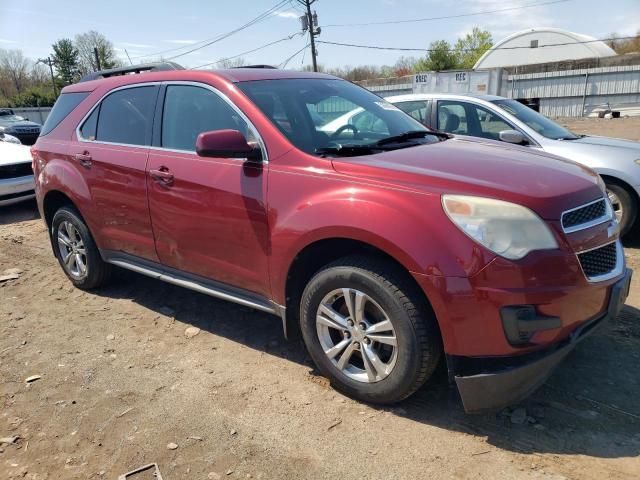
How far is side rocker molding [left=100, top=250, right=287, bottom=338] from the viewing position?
10.8 ft

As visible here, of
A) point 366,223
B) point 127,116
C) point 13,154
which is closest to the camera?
point 366,223

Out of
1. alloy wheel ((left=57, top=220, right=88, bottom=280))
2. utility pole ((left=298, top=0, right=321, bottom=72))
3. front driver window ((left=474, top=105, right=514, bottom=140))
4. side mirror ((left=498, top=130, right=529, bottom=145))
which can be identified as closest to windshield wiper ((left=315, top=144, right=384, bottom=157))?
alloy wheel ((left=57, top=220, right=88, bottom=280))

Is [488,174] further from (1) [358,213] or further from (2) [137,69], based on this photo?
(2) [137,69]

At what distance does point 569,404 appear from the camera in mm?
2867

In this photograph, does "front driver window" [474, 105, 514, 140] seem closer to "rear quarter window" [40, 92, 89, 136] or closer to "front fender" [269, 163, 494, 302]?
"front fender" [269, 163, 494, 302]

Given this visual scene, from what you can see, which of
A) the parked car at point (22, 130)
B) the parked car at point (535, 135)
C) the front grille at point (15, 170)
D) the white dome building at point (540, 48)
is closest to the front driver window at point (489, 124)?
the parked car at point (535, 135)

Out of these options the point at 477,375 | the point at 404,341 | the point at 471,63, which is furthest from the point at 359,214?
the point at 471,63

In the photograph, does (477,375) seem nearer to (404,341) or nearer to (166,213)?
(404,341)

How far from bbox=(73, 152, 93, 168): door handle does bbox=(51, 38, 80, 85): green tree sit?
7259 centimetres

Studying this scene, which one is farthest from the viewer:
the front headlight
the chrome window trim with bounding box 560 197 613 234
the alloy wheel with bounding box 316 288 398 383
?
the alloy wheel with bounding box 316 288 398 383

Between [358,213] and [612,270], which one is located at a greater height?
[358,213]

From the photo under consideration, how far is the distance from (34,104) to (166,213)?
188ft

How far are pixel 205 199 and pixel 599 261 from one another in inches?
90.2

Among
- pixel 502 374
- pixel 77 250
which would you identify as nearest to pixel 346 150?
pixel 502 374
